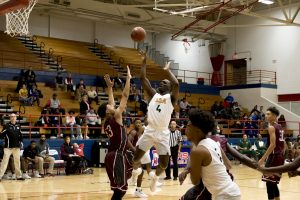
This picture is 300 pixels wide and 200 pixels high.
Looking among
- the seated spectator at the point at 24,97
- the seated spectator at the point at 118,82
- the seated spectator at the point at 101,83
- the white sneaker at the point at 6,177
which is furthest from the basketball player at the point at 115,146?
the seated spectator at the point at 101,83

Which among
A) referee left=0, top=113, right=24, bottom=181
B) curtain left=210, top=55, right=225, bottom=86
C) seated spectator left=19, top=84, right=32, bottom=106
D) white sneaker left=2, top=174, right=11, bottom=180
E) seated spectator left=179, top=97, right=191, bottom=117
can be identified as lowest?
white sneaker left=2, top=174, right=11, bottom=180

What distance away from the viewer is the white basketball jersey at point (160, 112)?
356 inches

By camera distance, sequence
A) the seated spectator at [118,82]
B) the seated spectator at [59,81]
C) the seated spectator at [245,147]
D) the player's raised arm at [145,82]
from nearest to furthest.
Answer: the player's raised arm at [145,82], the seated spectator at [245,147], the seated spectator at [59,81], the seated spectator at [118,82]

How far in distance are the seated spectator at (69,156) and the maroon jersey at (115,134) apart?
9.77 metres

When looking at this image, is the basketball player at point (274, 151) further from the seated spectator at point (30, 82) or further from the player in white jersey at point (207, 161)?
the seated spectator at point (30, 82)

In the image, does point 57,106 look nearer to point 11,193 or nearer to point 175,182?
point 175,182

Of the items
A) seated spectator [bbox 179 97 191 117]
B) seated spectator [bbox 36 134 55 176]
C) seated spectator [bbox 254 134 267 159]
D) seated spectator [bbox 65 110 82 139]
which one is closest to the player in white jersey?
seated spectator [bbox 36 134 55 176]

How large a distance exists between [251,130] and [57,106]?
34.6 feet

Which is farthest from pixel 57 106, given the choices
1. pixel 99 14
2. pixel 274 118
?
pixel 274 118

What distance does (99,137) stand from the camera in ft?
65.9

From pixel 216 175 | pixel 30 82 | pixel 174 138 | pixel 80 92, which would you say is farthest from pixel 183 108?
pixel 216 175

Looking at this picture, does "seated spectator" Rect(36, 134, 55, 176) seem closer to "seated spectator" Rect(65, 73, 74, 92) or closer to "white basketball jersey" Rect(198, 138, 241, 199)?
"seated spectator" Rect(65, 73, 74, 92)

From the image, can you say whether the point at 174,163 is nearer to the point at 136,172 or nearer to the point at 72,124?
the point at 136,172

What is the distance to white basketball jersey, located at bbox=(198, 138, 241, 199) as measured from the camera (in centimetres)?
448
